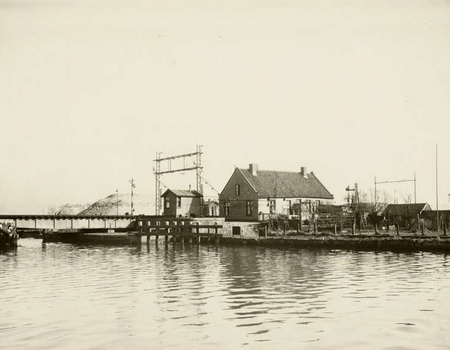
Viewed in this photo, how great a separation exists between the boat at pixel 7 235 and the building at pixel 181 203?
1744 cm

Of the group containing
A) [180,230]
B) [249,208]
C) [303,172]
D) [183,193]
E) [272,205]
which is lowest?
[180,230]

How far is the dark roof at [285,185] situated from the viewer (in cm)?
6372

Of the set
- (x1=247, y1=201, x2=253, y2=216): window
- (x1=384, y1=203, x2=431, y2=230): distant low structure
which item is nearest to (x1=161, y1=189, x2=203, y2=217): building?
(x1=247, y1=201, x2=253, y2=216): window

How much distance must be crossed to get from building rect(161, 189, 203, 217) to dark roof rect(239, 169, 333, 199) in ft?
21.4

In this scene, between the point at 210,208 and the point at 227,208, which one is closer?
the point at 227,208

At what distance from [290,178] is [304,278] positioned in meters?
44.6

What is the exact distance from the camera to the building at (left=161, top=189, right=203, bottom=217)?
208ft

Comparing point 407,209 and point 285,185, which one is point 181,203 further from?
point 407,209

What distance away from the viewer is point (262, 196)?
62.1 meters

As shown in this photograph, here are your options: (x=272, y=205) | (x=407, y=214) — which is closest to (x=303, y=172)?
(x=272, y=205)

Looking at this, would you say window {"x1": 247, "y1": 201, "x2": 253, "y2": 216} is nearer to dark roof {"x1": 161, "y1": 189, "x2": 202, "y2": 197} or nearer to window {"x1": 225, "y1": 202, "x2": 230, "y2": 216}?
window {"x1": 225, "y1": 202, "x2": 230, "y2": 216}

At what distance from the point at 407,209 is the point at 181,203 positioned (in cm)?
2469

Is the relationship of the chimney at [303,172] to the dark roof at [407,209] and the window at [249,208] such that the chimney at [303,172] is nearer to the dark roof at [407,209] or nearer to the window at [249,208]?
the window at [249,208]

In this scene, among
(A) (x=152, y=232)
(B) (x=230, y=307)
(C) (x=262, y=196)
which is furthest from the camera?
(C) (x=262, y=196)
